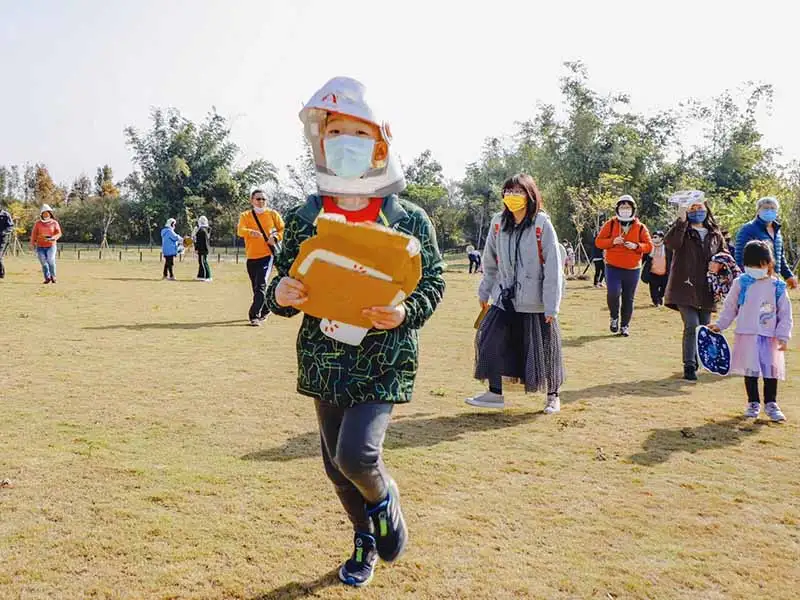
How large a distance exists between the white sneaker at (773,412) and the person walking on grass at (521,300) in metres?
1.81

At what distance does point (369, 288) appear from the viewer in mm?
2963

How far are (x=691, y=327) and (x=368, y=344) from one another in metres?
6.18

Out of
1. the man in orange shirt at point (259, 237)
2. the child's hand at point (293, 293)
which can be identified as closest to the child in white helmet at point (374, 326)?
the child's hand at point (293, 293)

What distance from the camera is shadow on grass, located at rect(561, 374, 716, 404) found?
24.7 feet

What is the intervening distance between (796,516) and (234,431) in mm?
3914

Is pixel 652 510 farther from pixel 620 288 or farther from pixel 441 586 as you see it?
pixel 620 288

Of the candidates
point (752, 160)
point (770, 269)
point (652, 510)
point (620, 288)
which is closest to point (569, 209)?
point (752, 160)

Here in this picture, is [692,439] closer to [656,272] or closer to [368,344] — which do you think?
[368,344]

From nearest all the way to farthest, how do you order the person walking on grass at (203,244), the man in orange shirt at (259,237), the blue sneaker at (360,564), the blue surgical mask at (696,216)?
the blue sneaker at (360,564) < the blue surgical mask at (696,216) < the man in orange shirt at (259,237) < the person walking on grass at (203,244)

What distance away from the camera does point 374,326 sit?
3039mm

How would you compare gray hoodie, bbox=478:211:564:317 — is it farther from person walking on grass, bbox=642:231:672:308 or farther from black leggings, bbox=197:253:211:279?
black leggings, bbox=197:253:211:279

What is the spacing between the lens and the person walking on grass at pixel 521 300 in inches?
247

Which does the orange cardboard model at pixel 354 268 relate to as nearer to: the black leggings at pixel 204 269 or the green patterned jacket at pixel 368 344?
the green patterned jacket at pixel 368 344

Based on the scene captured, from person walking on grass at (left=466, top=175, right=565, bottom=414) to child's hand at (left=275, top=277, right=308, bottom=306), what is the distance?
138 inches
